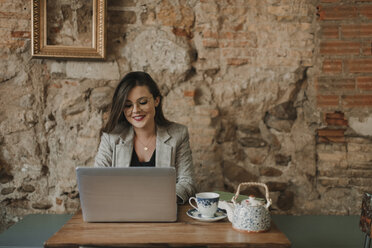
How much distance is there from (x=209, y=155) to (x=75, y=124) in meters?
1.05

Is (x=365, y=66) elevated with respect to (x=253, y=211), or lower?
elevated

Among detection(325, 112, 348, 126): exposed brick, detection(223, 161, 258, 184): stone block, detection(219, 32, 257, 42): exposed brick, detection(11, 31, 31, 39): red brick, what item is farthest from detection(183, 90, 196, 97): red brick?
detection(11, 31, 31, 39): red brick

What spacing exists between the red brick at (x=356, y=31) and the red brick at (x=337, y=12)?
74 mm

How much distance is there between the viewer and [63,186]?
8.19 ft

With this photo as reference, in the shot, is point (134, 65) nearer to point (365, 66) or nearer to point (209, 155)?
point (209, 155)

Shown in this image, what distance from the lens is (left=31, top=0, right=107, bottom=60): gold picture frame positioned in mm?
2385

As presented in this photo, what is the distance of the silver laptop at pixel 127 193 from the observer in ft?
4.16

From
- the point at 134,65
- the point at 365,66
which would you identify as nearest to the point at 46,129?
the point at 134,65

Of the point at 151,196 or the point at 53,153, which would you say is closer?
the point at 151,196

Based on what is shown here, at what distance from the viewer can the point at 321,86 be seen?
2.49 meters

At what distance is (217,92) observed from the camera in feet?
8.30

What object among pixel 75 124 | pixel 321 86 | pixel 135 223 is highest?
pixel 321 86

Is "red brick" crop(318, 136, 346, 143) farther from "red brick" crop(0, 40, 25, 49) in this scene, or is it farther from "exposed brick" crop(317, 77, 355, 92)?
"red brick" crop(0, 40, 25, 49)

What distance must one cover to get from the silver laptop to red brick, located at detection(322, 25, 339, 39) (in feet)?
6.06
